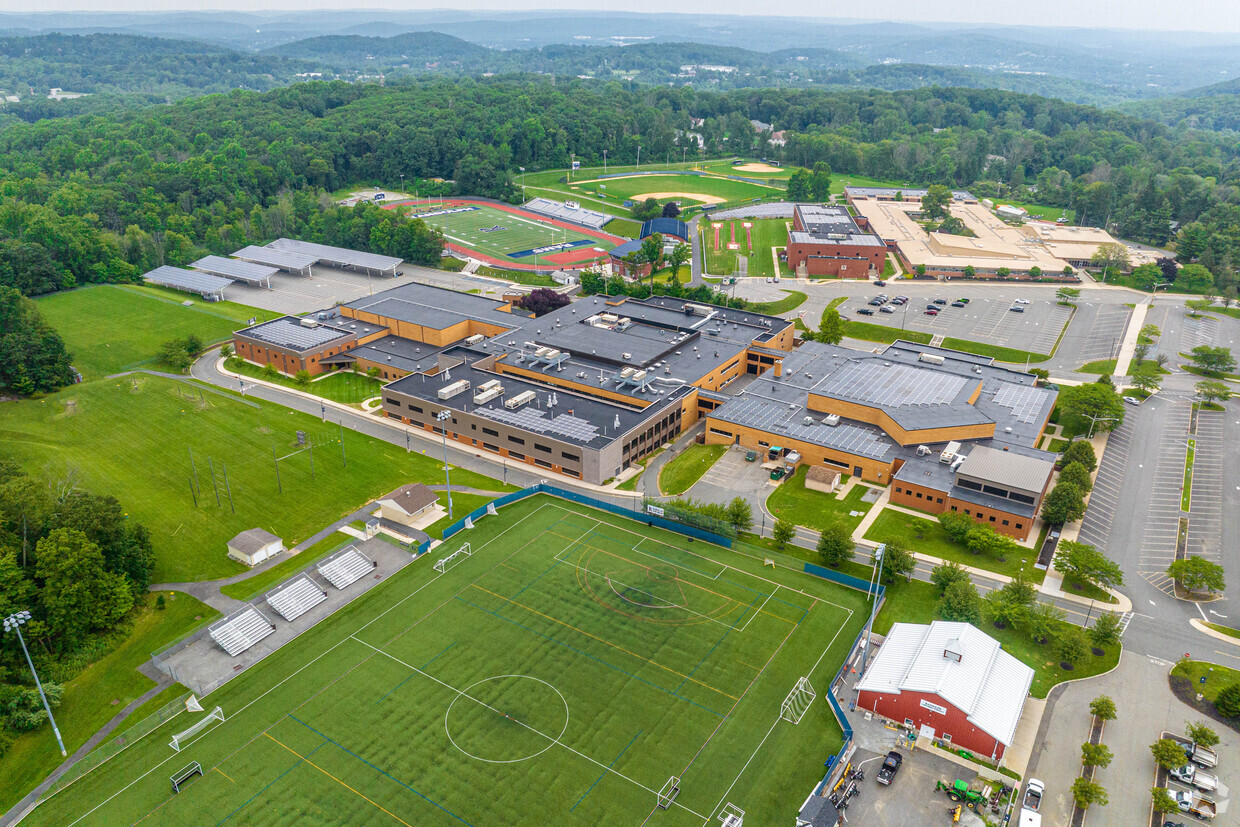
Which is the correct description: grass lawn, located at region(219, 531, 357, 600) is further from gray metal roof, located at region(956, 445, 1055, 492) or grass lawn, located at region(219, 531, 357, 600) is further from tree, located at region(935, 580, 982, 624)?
gray metal roof, located at region(956, 445, 1055, 492)

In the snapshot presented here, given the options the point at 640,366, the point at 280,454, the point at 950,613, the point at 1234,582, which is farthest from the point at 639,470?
the point at 1234,582

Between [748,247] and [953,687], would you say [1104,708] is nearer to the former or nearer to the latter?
[953,687]

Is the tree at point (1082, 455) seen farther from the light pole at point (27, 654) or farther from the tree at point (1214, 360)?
the light pole at point (27, 654)

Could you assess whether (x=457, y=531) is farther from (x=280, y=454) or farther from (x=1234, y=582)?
(x=1234, y=582)

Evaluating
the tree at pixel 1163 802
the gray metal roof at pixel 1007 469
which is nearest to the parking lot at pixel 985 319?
the gray metal roof at pixel 1007 469

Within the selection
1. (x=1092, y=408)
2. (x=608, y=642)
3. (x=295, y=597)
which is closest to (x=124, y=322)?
(x=295, y=597)

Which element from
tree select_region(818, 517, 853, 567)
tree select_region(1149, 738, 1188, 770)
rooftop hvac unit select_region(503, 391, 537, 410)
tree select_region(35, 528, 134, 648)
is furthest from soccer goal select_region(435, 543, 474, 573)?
tree select_region(1149, 738, 1188, 770)

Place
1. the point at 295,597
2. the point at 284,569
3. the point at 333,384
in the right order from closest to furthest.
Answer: the point at 295,597 → the point at 284,569 → the point at 333,384
